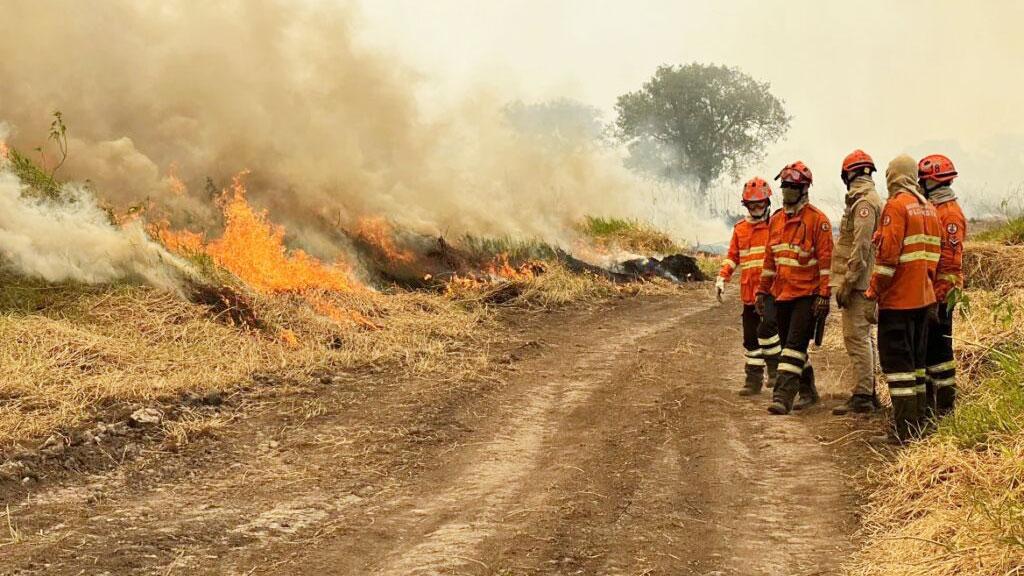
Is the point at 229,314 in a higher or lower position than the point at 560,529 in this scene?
higher

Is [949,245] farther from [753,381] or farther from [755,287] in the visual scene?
[753,381]

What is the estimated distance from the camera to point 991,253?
12.6 meters

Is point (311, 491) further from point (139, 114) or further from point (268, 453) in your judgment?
point (139, 114)

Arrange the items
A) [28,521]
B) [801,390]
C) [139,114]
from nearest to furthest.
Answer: [28,521], [801,390], [139,114]

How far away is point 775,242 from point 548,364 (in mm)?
3454

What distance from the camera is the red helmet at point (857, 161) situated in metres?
7.34

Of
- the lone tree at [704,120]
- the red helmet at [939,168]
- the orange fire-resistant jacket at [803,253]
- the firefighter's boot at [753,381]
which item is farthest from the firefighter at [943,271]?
the lone tree at [704,120]

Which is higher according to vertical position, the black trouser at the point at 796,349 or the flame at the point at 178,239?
the flame at the point at 178,239

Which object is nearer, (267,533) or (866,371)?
(267,533)

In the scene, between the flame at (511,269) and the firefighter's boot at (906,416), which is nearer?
the firefighter's boot at (906,416)

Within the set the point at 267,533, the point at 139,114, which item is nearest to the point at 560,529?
the point at 267,533

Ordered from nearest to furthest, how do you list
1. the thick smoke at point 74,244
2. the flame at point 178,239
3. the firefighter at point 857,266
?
the firefighter at point 857,266 < the thick smoke at point 74,244 < the flame at point 178,239

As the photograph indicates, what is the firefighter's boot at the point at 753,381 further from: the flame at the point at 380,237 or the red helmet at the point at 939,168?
the flame at the point at 380,237

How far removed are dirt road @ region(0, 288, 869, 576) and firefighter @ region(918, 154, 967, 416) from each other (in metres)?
0.79
